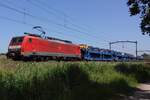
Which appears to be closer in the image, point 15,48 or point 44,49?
point 15,48

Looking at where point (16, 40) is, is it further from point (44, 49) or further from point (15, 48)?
point (44, 49)

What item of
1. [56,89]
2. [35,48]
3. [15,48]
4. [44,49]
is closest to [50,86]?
[56,89]

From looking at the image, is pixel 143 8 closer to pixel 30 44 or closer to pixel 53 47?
pixel 30 44

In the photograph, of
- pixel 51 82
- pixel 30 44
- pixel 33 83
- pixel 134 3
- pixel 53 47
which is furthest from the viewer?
pixel 53 47

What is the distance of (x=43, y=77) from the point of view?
1648 centimetres

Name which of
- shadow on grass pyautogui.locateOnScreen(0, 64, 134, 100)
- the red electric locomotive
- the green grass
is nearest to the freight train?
the red electric locomotive

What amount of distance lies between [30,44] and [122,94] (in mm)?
16718

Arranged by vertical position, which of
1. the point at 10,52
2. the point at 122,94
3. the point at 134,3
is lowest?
the point at 122,94

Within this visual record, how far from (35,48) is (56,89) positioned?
22.2 metres

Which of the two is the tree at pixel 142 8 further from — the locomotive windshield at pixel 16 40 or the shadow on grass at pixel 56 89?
the locomotive windshield at pixel 16 40

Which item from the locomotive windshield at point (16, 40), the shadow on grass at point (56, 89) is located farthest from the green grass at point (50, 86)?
the locomotive windshield at point (16, 40)

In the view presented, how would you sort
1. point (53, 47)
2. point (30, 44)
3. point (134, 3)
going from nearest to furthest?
point (134, 3)
point (30, 44)
point (53, 47)

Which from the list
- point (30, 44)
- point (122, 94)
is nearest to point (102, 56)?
point (30, 44)

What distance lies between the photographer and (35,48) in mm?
37344
